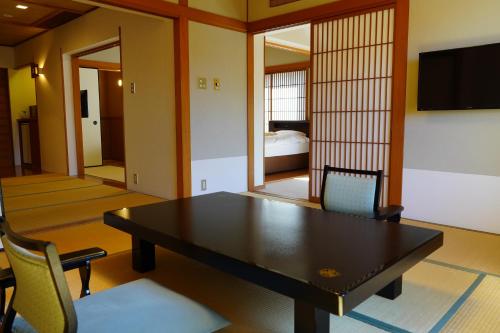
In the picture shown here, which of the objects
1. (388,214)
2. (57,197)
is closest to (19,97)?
(57,197)

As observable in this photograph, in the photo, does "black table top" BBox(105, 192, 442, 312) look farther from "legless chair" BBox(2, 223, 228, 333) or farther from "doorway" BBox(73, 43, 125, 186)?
"doorway" BBox(73, 43, 125, 186)

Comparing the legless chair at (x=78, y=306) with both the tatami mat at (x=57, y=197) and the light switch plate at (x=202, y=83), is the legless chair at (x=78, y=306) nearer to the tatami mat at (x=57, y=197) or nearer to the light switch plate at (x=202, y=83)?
the light switch plate at (x=202, y=83)

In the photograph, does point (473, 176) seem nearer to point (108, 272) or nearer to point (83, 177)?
point (108, 272)

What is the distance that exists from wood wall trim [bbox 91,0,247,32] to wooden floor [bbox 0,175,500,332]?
220 centimetres

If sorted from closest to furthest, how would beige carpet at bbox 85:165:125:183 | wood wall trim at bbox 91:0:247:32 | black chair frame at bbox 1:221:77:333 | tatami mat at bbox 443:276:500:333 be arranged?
1. black chair frame at bbox 1:221:77:333
2. tatami mat at bbox 443:276:500:333
3. wood wall trim at bbox 91:0:247:32
4. beige carpet at bbox 85:165:125:183


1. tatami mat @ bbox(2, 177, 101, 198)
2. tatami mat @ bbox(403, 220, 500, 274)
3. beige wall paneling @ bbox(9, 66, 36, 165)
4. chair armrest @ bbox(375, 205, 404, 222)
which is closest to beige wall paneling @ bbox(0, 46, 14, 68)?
beige wall paneling @ bbox(9, 66, 36, 165)

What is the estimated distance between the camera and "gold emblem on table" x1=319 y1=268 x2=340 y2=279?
1308 millimetres

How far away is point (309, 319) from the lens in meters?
1.34

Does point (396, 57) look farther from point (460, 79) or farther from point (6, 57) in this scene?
point (6, 57)

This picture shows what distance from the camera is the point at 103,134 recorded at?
9.16m

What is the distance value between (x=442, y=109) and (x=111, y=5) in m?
3.24

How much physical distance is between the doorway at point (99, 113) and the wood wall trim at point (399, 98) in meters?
3.86

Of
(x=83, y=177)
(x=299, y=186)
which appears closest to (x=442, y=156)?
(x=299, y=186)

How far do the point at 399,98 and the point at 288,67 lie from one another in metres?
5.36
